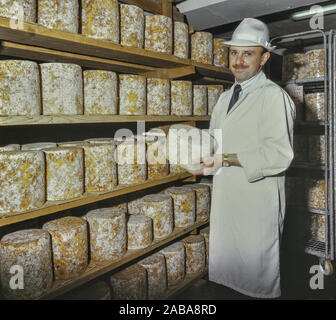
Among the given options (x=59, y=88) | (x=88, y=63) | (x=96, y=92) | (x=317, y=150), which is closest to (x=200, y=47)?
(x=88, y=63)

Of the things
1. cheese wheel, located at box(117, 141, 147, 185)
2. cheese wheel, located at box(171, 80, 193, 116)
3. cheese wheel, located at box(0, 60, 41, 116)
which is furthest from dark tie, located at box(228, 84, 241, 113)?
cheese wheel, located at box(0, 60, 41, 116)

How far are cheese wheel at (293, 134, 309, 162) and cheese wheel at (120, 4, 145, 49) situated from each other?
1866 millimetres

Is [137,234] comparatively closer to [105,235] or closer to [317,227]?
[105,235]

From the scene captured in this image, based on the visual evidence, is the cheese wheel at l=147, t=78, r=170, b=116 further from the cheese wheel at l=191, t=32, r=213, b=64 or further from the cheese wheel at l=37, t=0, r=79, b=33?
the cheese wheel at l=37, t=0, r=79, b=33

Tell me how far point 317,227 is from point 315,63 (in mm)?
1586

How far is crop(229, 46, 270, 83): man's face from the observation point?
1818 mm

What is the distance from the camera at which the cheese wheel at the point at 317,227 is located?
2.93 meters

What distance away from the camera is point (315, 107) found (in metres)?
2.80

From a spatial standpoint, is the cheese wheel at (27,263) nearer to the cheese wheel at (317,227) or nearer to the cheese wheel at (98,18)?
the cheese wheel at (98,18)

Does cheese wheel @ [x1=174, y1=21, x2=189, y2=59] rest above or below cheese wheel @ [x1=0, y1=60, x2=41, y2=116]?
above

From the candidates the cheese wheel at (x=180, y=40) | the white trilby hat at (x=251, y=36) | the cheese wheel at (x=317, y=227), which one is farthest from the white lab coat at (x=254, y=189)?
the cheese wheel at (x=317, y=227)
